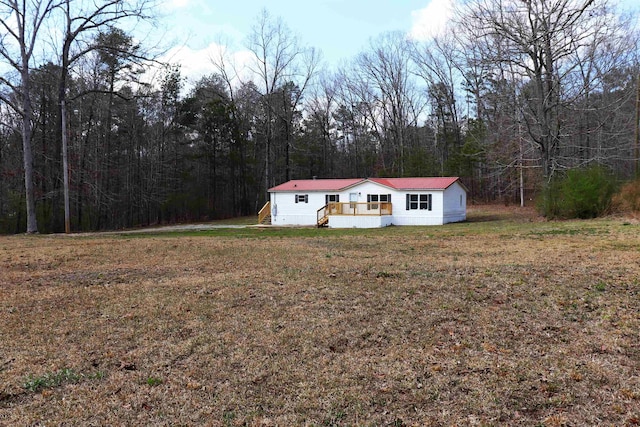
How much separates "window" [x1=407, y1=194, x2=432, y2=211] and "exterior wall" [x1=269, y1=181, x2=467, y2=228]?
0.54 feet

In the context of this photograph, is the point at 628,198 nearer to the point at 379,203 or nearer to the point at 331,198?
the point at 379,203

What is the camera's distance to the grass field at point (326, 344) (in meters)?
3.30

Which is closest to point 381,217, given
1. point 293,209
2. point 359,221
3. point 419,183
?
point 359,221

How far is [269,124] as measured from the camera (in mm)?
38250

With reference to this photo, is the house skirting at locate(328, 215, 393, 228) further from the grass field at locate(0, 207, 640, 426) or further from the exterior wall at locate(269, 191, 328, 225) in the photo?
the grass field at locate(0, 207, 640, 426)

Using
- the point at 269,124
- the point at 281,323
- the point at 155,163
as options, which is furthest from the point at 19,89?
the point at 281,323

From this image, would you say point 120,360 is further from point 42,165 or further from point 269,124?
point 269,124

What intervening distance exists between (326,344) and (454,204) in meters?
22.8

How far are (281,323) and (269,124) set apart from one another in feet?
112

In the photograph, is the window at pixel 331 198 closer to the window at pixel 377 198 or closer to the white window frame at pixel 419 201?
the window at pixel 377 198

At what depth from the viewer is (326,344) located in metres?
4.68

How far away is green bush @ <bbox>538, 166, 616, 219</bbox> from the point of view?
19.4 metres

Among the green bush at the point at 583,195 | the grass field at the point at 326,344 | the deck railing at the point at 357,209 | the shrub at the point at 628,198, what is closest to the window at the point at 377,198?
the deck railing at the point at 357,209

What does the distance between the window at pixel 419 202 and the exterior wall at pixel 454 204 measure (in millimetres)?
878
